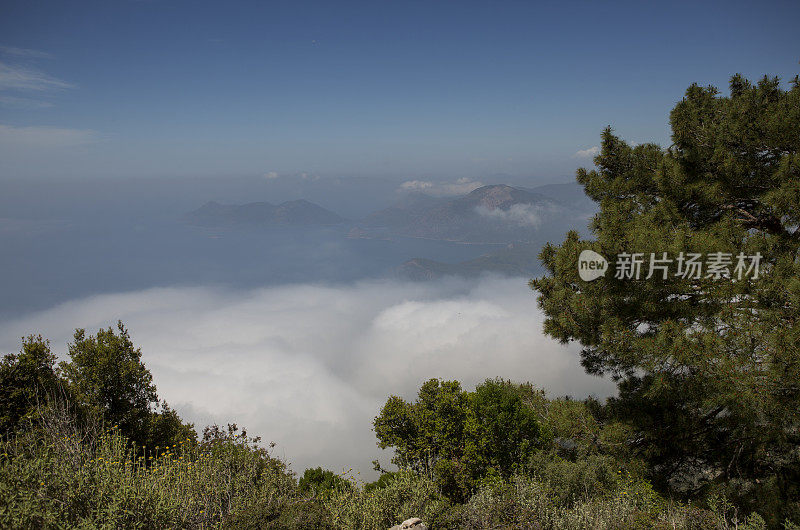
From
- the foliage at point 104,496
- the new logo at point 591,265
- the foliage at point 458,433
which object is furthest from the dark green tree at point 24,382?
the new logo at point 591,265

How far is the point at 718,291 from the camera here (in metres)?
6.68

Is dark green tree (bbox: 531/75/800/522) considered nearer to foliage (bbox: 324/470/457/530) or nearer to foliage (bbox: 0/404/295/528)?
foliage (bbox: 324/470/457/530)

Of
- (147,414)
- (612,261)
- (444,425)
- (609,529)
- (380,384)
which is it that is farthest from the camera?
(380,384)

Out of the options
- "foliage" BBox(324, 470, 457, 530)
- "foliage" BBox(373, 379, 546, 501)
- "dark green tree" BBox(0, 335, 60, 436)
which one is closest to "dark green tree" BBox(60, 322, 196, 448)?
"dark green tree" BBox(0, 335, 60, 436)

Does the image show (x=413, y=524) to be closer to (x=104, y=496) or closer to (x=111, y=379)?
(x=104, y=496)

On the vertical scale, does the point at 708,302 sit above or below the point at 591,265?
below

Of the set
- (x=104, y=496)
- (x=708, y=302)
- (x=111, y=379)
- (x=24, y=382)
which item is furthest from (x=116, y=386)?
(x=708, y=302)

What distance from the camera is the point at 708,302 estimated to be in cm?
709

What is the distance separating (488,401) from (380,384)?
165 metres

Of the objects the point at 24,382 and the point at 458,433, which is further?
the point at 458,433

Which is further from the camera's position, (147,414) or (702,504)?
(147,414)

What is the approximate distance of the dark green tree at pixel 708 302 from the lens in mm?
6324

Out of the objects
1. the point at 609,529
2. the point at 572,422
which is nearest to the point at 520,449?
the point at 572,422

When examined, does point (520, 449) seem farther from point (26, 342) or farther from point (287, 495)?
point (26, 342)
